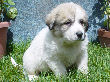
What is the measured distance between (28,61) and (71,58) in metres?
0.75

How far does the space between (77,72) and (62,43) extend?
1.65 ft

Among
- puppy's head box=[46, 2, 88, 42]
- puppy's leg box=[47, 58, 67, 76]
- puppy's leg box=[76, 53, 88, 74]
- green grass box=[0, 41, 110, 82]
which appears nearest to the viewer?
puppy's head box=[46, 2, 88, 42]

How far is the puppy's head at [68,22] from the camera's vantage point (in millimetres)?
3457

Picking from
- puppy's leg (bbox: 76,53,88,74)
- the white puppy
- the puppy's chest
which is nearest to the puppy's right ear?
the white puppy

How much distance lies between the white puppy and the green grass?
122mm

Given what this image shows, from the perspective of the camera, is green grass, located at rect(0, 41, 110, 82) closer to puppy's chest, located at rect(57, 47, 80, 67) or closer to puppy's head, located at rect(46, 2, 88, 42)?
puppy's chest, located at rect(57, 47, 80, 67)

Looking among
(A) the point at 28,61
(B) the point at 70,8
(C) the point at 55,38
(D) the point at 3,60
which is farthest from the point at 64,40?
(D) the point at 3,60

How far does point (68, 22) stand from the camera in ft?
11.6

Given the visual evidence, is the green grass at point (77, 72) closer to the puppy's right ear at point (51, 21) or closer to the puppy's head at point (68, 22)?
the puppy's head at point (68, 22)

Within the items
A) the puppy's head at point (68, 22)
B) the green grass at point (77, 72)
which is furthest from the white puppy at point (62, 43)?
the green grass at point (77, 72)

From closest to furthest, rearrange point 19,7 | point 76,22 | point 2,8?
point 76,22, point 2,8, point 19,7

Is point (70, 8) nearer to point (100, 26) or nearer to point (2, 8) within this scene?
point (2, 8)

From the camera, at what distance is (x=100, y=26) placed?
6137 millimetres

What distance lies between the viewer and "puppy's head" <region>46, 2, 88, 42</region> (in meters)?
3.46
